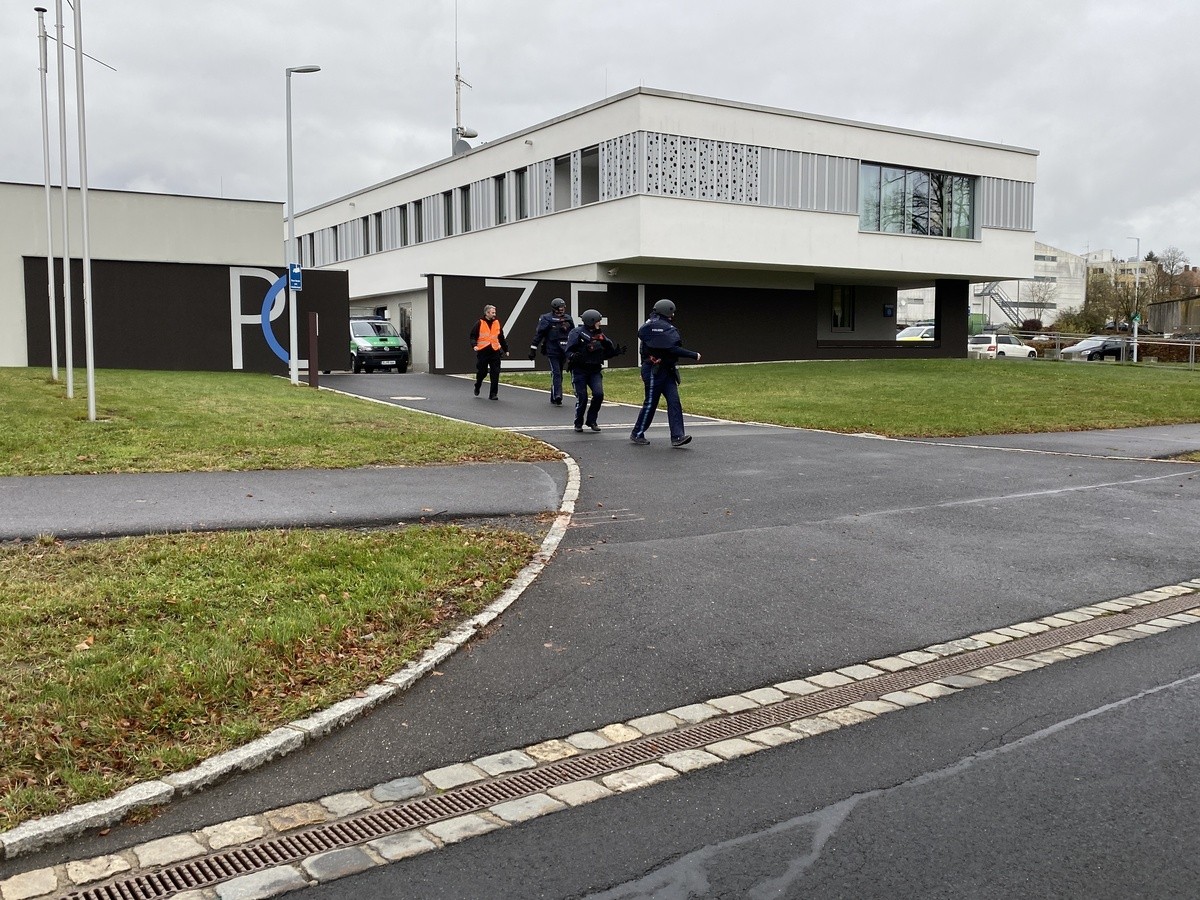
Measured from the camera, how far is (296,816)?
3668mm

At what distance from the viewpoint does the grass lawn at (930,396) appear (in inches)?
717

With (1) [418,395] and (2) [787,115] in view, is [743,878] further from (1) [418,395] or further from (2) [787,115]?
(2) [787,115]

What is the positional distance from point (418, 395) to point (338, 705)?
18198 mm

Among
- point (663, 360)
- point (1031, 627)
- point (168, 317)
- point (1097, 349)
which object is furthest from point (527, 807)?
point (1097, 349)

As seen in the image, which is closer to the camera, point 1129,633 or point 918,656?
point 918,656

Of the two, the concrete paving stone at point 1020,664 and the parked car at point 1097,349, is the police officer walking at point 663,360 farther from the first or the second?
the parked car at point 1097,349

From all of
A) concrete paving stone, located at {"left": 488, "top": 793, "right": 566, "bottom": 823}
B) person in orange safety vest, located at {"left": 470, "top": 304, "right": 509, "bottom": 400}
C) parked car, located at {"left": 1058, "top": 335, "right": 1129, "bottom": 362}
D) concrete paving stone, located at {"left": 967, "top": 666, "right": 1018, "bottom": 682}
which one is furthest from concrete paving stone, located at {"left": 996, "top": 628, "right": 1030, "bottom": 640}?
parked car, located at {"left": 1058, "top": 335, "right": 1129, "bottom": 362}

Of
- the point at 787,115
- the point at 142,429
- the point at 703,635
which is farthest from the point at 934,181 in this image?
the point at 703,635

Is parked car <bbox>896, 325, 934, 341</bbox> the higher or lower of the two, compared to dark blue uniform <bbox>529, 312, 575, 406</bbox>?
higher

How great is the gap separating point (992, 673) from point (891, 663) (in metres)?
0.46

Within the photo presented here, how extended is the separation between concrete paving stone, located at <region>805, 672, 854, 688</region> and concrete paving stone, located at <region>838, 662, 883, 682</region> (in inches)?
1.6

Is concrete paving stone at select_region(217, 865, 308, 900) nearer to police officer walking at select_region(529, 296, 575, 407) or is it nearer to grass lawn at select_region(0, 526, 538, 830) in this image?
grass lawn at select_region(0, 526, 538, 830)

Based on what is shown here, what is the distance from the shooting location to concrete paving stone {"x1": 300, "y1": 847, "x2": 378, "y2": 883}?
3270 mm

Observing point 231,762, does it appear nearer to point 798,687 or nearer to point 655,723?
point 655,723
